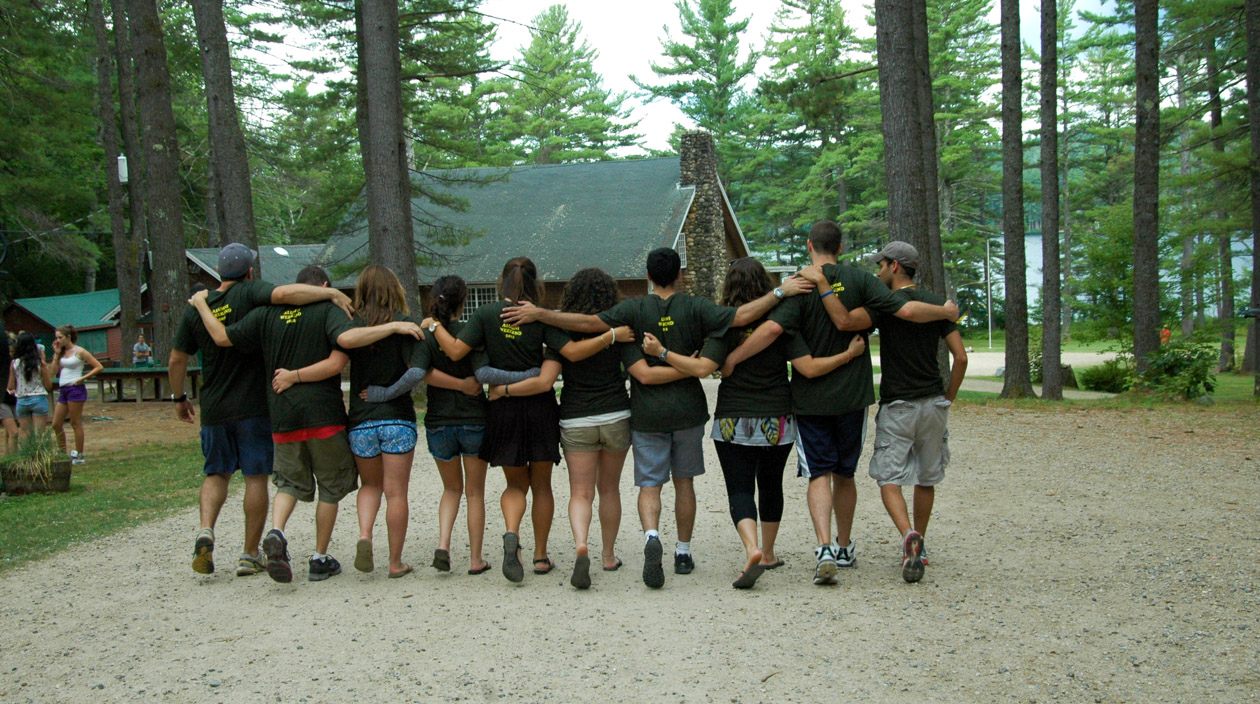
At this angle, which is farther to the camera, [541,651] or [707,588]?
[707,588]

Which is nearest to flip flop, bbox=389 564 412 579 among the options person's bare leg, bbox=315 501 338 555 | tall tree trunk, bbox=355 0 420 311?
person's bare leg, bbox=315 501 338 555

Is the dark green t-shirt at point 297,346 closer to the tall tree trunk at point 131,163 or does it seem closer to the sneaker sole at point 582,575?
the sneaker sole at point 582,575

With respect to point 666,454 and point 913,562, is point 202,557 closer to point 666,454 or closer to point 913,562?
point 666,454

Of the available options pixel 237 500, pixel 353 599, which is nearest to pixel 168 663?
pixel 353 599

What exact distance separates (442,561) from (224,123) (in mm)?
12201

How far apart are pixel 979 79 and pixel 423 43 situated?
35788 millimetres

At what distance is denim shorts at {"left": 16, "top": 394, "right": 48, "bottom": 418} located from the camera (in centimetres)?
1084

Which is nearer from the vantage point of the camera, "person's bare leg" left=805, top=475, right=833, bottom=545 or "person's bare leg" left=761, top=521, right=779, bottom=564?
"person's bare leg" left=805, top=475, right=833, bottom=545

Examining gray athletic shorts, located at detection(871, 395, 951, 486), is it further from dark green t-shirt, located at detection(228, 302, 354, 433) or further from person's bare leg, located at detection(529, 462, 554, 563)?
dark green t-shirt, located at detection(228, 302, 354, 433)

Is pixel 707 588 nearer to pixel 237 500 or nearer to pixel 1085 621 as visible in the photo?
pixel 1085 621

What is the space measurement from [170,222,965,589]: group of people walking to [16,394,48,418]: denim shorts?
654cm

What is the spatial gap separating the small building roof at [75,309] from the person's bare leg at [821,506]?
36.2 m

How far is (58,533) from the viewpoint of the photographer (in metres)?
7.54

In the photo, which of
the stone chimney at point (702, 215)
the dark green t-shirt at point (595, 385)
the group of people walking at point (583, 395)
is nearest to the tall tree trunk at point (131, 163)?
the stone chimney at point (702, 215)
